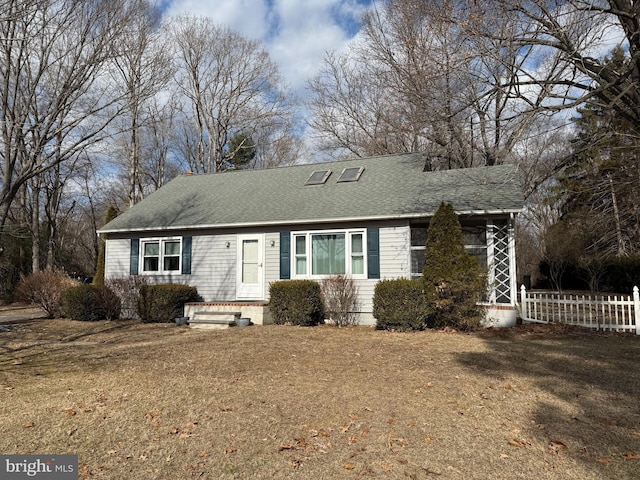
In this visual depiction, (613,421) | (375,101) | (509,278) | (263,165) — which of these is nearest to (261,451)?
(613,421)

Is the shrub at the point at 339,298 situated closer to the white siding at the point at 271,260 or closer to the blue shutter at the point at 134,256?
the white siding at the point at 271,260

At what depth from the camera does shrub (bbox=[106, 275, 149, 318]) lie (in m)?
12.7

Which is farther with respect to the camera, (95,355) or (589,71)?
(589,71)

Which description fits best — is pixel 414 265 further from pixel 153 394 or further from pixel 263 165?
pixel 263 165

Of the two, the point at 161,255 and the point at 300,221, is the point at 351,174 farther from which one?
the point at 161,255

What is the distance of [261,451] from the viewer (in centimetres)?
365

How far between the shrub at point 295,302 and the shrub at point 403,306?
187cm

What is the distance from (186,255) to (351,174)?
602cm

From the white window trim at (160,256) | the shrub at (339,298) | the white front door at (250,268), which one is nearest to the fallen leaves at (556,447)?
the shrub at (339,298)

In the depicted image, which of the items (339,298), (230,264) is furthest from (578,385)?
(230,264)

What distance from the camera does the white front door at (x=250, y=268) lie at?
12.6m

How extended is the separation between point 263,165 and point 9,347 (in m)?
24.2

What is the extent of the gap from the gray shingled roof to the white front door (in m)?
0.63

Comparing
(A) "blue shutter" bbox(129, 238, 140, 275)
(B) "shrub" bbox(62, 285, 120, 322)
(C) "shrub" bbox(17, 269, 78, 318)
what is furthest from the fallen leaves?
(C) "shrub" bbox(17, 269, 78, 318)
